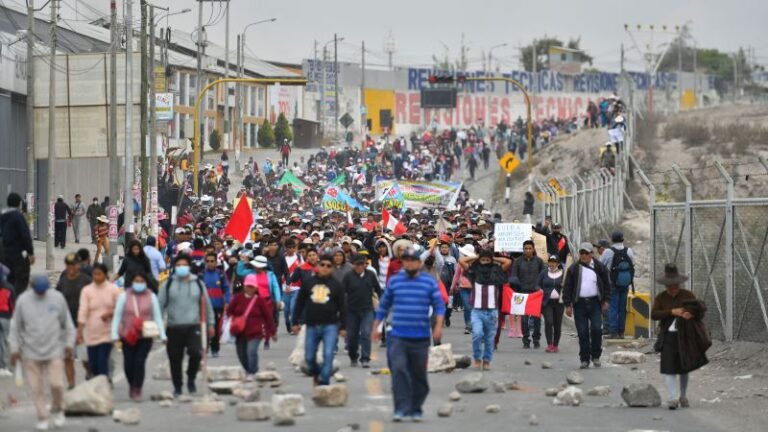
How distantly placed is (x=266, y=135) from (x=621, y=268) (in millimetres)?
68238

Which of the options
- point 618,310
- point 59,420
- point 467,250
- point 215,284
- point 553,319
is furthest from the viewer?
point 467,250

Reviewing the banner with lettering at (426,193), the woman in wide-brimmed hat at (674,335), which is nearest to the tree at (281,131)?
the banner with lettering at (426,193)

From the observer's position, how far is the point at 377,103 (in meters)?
120

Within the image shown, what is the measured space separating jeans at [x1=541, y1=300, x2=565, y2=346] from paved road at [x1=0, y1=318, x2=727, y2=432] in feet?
8.38

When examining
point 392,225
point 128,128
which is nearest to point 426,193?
point 128,128

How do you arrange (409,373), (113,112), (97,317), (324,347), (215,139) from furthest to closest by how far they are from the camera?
(215,139), (113,112), (324,347), (97,317), (409,373)

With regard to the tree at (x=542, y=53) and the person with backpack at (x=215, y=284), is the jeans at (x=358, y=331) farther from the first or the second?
the tree at (x=542, y=53)

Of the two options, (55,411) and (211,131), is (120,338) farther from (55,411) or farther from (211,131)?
(211,131)

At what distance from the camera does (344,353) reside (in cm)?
2283

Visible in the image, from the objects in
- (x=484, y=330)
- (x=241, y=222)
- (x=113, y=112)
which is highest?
(x=113, y=112)

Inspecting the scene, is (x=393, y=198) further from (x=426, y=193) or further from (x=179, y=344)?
(x=179, y=344)

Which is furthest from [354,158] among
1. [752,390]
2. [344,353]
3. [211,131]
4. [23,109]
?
[752,390]

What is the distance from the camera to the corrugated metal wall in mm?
51750

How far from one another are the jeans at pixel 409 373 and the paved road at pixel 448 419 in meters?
0.23
